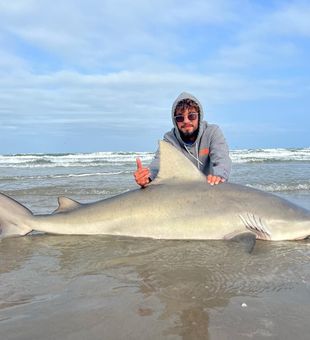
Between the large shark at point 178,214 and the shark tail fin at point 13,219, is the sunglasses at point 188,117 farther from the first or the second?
the shark tail fin at point 13,219

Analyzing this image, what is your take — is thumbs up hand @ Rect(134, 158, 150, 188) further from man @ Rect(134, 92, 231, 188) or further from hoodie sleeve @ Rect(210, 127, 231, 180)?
hoodie sleeve @ Rect(210, 127, 231, 180)

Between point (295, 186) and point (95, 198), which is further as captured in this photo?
point (295, 186)

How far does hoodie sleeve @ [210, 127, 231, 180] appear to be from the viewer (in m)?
5.08

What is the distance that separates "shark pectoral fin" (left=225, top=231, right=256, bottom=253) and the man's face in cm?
171

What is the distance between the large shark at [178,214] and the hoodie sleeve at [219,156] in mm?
440

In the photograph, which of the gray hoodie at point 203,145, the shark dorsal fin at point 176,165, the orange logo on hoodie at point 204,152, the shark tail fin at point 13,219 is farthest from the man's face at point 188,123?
the shark tail fin at point 13,219

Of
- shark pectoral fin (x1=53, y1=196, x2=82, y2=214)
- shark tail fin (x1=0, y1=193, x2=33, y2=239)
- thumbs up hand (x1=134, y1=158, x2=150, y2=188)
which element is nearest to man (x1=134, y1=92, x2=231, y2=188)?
thumbs up hand (x1=134, y1=158, x2=150, y2=188)

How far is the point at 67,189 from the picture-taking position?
10.6m

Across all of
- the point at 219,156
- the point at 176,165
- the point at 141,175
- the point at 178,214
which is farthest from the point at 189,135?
the point at 178,214

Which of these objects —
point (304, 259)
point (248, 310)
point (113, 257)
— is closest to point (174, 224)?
point (113, 257)

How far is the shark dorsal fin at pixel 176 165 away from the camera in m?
4.61

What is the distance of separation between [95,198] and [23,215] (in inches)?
163

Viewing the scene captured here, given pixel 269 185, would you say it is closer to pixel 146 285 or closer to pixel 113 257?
pixel 113 257

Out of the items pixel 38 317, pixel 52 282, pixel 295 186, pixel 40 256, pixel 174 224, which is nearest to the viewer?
pixel 38 317
